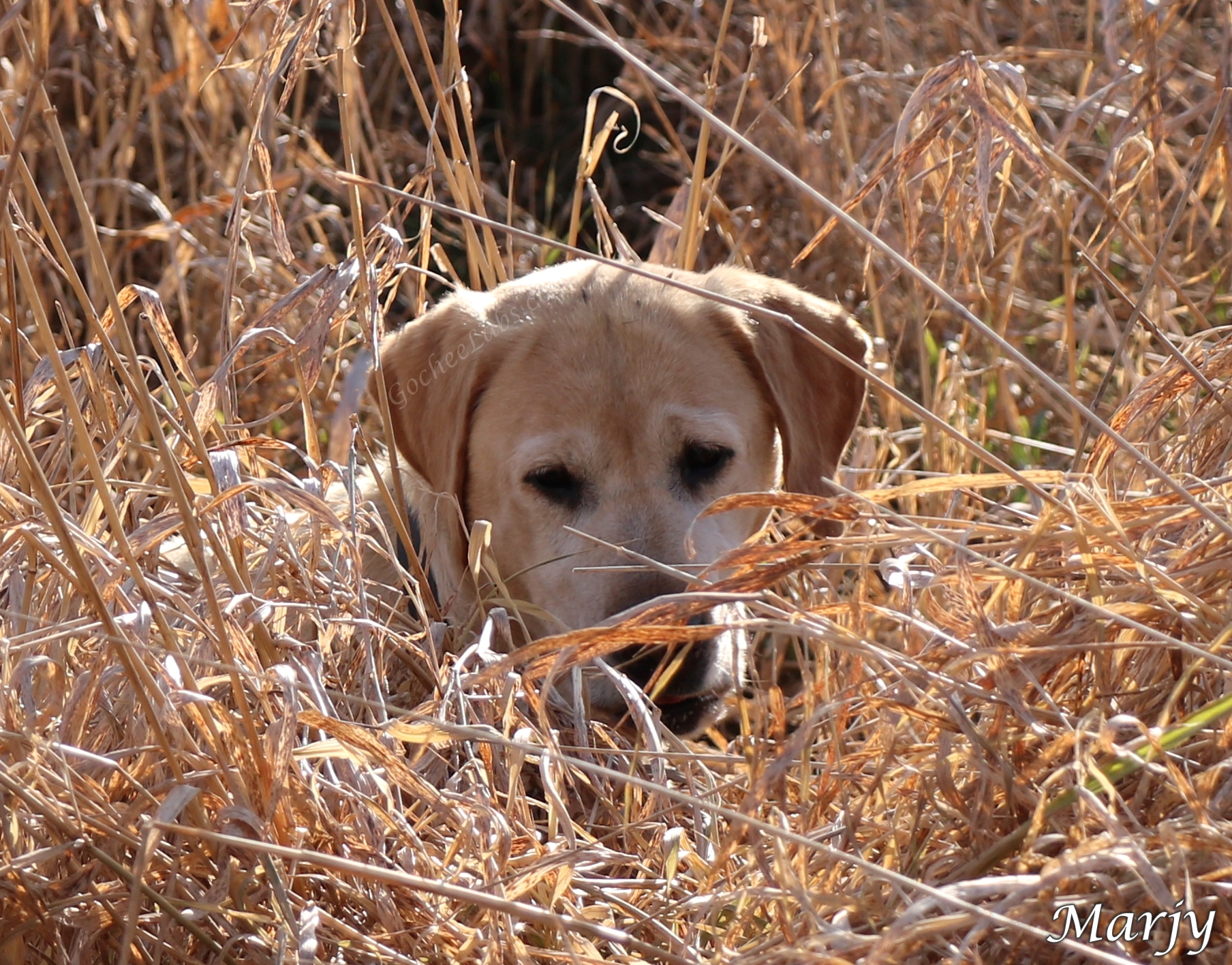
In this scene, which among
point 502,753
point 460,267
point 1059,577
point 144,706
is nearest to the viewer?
point 144,706

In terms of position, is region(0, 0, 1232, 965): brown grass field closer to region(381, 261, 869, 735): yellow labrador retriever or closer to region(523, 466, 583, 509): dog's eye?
region(381, 261, 869, 735): yellow labrador retriever

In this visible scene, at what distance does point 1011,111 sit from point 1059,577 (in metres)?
0.83

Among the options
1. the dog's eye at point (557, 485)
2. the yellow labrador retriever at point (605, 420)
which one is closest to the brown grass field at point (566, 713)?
the yellow labrador retriever at point (605, 420)

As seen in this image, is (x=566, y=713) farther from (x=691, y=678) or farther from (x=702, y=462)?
(x=702, y=462)

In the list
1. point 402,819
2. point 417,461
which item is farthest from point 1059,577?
point 417,461

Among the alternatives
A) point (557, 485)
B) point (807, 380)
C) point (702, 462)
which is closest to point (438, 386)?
point (557, 485)

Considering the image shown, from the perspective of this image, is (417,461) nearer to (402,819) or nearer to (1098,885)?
(402,819)

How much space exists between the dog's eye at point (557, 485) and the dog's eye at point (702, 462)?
0.68 ft

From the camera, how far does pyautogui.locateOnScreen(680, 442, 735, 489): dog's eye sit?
8.63 ft

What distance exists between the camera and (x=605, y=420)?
8.54 feet

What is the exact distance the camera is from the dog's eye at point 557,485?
260cm

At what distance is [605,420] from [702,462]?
21 centimetres

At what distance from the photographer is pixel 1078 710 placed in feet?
5.38

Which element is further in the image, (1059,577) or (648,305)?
(648,305)
